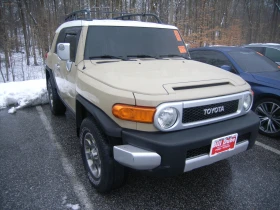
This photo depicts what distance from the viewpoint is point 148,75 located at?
228 centimetres

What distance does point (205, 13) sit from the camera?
1878 centimetres

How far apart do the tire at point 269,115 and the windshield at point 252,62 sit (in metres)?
0.73

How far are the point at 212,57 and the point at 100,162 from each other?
3.77 m

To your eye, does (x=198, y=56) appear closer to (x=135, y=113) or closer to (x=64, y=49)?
(x=64, y=49)

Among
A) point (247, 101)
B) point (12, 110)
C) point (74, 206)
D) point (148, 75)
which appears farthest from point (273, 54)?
point (12, 110)

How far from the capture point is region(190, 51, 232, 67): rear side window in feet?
14.9

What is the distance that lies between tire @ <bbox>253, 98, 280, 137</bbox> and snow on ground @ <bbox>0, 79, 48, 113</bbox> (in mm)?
5087

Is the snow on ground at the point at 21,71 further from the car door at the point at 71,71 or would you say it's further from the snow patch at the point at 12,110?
the car door at the point at 71,71

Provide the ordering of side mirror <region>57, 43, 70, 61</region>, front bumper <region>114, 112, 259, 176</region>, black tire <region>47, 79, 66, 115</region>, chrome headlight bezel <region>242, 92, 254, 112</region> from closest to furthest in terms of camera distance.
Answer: front bumper <region>114, 112, 259, 176</region> < chrome headlight bezel <region>242, 92, 254, 112</region> < side mirror <region>57, 43, 70, 61</region> < black tire <region>47, 79, 66, 115</region>

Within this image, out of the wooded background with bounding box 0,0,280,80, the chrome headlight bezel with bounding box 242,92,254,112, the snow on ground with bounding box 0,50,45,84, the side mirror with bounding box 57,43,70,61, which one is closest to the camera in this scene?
the chrome headlight bezel with bounding box 242,92,254,112

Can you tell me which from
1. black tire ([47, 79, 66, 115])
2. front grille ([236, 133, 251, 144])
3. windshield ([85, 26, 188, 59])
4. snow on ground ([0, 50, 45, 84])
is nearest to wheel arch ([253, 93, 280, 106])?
windshield ([85, 26, 188, 59])

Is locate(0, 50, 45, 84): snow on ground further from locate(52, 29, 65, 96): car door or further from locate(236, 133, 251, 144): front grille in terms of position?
locate(236, 133, 251, 144): front grille

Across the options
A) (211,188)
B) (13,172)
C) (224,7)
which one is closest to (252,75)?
(211,188)

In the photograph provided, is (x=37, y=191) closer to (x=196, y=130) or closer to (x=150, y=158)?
(x=150, y=158)
